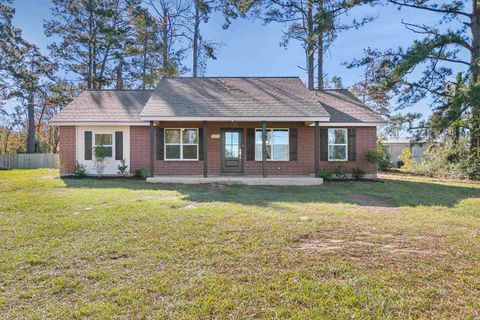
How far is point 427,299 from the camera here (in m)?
2.75

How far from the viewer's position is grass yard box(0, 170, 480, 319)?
2.64 meters

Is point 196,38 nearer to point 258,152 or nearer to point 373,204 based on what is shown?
point 258,152

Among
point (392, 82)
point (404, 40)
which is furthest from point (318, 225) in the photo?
point (404, 40)

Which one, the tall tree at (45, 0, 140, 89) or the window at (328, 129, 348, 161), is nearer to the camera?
the window at (328, 129, 348, 161)

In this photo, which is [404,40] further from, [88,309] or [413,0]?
[88,309]

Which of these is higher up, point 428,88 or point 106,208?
point 428,88

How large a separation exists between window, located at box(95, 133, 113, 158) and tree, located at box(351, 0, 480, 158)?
12623mm

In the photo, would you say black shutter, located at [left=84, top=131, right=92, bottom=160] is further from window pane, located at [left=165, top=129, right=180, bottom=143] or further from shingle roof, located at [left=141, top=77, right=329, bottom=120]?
window pane, located at [left=165, top=129, right=180, bottom=143]

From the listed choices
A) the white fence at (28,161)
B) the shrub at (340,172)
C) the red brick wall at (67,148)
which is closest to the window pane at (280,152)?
the shrub at (340,172)

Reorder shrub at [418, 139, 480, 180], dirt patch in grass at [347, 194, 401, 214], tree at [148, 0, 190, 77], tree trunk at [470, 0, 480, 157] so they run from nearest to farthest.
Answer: dirt patch in grass at [347, 194, 401, 214] < tree trunk at [470, 0, 480, 157] < shrub at [418, 139, 480, 180] < tree at [148, 0, 190, 77]

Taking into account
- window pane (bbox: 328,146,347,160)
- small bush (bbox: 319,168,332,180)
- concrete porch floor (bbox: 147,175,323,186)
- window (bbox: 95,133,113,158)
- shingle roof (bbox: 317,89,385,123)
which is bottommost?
concrete porch floor (bbox: 147,175,323,186)

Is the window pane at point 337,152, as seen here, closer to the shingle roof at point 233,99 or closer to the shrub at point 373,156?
the shrub at point 373,156

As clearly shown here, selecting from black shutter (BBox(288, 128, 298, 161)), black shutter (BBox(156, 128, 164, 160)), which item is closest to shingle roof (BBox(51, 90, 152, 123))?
black shutter (BBox(156, 128, 164, 160))

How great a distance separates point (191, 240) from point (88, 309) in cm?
179
